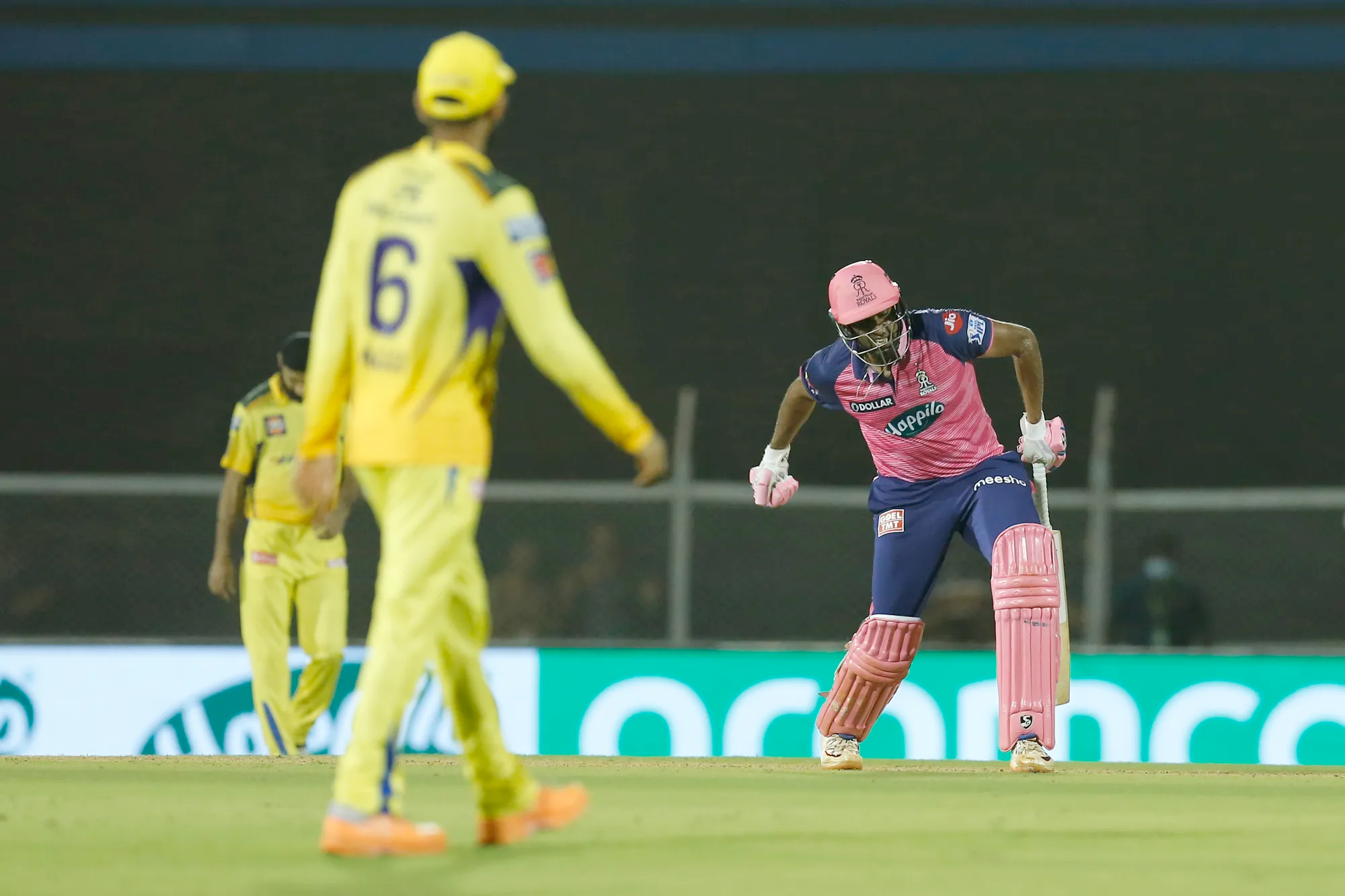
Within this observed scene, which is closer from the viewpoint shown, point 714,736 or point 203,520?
point 714,736

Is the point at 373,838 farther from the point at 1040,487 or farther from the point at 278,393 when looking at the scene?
the point at 278,393

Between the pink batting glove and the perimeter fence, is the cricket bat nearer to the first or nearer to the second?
the pink batting glove

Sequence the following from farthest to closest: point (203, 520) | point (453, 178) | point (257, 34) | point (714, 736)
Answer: point (257, 34) → point (203, 520) → point (714, 736) → point (453, 178)

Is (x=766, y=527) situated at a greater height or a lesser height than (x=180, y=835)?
greater

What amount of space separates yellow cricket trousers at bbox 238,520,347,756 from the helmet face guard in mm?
3572

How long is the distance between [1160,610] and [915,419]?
6.58 metres

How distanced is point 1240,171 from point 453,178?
16932mm

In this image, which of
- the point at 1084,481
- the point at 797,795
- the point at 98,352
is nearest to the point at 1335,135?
the point at 1084,481

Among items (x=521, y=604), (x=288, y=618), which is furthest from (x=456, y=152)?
(x=521, y=604)

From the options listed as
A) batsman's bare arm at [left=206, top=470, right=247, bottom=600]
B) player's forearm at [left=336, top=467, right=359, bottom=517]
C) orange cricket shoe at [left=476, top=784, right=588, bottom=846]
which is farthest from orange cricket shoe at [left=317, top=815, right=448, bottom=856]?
batsman's bare arm at [left=206, top=470, right=247, bottom=600]

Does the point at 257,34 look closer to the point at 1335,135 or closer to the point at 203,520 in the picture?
the point at 203,520

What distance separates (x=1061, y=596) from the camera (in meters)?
7.54

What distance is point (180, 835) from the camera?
491 centimetres

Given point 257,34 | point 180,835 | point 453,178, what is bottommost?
point 180,835
